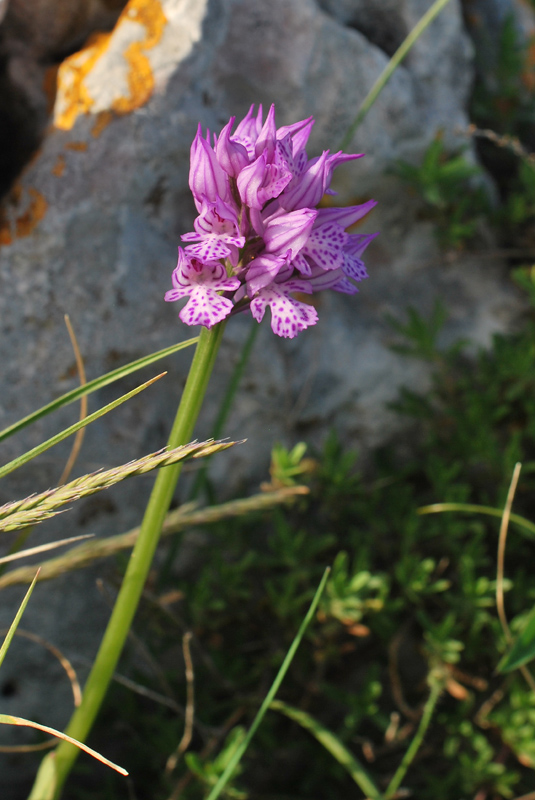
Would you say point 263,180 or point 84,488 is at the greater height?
point 263,180

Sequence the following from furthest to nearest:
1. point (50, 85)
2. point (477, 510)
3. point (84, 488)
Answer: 1. point (50, 85)
2. point (477, 510)
3. point (84, 488)

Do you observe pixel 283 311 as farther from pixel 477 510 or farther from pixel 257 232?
pixel 477 510

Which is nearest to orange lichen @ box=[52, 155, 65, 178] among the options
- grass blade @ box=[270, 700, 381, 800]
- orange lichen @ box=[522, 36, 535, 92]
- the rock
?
the rock

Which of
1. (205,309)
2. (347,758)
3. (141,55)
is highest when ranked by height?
(141,55)

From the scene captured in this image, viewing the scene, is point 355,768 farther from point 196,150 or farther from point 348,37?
point 348,37

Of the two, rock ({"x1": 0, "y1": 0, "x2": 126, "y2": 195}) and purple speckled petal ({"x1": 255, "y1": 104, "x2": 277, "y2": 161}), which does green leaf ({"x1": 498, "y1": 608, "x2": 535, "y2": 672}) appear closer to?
purple speckled petal ({"x1": 255, "y1": 104, "x2": 277, "y2": 161})

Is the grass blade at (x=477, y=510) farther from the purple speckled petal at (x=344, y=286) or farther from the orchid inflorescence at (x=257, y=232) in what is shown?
the orchid inflorescence at (x=257, y=232)

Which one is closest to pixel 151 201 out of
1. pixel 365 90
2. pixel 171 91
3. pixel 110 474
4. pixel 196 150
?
pixel 171 91

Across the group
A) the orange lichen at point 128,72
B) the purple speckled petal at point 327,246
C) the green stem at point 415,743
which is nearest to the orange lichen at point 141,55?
the orange lichen at point 128,72

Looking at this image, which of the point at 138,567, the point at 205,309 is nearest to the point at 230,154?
the point at 205,309
